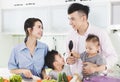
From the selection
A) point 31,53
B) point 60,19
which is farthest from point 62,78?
point 60,19

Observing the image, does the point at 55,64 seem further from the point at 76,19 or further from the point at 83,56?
the point at 76,19

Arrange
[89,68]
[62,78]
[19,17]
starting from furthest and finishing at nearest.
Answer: [19,17], [62,78], [89,68]

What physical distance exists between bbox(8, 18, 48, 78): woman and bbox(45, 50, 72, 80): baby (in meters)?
0.06

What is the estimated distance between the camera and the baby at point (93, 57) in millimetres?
2058

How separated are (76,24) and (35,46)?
431 millimetres

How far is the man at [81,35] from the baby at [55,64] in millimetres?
52

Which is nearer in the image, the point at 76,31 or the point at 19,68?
the point at 76,31

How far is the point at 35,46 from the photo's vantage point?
237 cm

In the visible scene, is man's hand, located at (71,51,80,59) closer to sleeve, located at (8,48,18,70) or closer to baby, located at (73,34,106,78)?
baby, located at (73,34,106,78)

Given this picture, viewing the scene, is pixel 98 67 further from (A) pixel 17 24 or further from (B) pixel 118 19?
(A) pixel 17 24

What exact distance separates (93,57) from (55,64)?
34 centimetres

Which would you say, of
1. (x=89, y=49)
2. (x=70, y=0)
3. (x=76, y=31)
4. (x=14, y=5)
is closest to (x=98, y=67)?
(x=89, y=49)

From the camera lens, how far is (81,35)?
214 cm

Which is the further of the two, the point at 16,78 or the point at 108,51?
the point at 16,78
